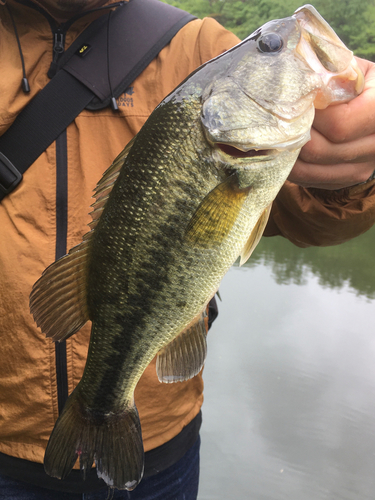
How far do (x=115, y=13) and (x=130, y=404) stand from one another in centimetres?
120

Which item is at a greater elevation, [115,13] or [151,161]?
[115,13]

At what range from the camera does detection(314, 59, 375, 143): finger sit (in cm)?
80

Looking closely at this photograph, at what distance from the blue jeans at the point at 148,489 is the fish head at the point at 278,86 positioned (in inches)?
43.8

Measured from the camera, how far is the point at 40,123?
3.99 feet

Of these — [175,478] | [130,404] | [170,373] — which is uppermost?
[170,373]

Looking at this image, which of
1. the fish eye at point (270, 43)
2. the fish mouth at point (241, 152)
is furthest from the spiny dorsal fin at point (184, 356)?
the fish eye at point (270, 43)

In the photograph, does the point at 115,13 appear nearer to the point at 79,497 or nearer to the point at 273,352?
the point at 79,497

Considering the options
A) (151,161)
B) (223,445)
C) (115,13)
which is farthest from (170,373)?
(223,445)

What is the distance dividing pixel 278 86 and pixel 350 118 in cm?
16

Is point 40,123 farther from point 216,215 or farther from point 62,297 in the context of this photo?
point 216,215

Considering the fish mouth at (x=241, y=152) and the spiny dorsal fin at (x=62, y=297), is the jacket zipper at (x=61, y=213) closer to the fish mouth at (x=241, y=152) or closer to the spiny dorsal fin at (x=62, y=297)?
the spiny dorsal fin at (x=62, y=297)

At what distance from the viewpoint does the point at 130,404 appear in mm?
1067

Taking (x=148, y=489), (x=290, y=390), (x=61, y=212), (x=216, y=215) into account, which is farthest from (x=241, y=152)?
(x=290, y=390)

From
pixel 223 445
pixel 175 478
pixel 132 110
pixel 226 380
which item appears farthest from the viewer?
pixel 226 380
